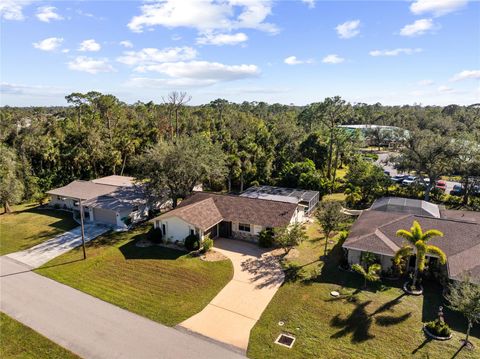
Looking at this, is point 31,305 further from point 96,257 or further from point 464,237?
point 464,237

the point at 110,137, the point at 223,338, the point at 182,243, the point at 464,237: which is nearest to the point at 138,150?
the point at 110,137

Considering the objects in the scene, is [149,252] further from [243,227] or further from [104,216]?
[104,216]

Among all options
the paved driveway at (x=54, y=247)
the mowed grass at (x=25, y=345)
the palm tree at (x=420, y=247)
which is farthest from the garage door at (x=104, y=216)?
the palm tree at (x=420, y=247)

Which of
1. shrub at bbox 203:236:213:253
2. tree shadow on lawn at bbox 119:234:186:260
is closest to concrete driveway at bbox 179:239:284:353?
shrub at bbox 203:236:213:253

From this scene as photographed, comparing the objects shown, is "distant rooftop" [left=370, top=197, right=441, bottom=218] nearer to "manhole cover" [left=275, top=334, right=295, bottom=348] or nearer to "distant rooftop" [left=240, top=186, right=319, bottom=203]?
"distant rooftop" [left=240, top=186, right=319, bottom=203]

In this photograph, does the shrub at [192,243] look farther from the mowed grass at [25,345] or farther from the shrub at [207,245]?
the mowed grass at [25,345]

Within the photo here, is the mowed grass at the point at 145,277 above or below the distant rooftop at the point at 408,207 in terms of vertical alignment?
below

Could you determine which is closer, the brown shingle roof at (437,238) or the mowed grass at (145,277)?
the mowed grass at (145,277)
